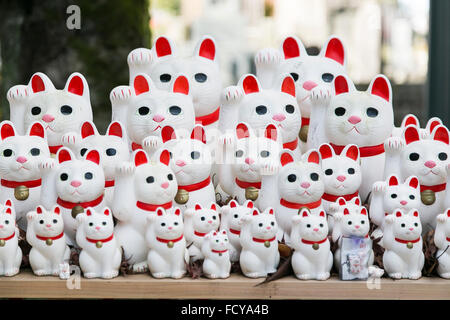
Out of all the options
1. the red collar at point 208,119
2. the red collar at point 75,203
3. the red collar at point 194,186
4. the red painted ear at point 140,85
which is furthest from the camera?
the red collar at point 208,119

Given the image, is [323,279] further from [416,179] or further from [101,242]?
[101,242]

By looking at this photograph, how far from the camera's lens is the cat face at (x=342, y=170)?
1.78 metres

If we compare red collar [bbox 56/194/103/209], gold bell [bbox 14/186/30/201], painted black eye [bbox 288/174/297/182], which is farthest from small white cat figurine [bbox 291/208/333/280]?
gold bell [bbox 14/186/30/201]

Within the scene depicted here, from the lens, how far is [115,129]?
188 centimetres

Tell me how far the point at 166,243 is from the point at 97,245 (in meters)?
0.18

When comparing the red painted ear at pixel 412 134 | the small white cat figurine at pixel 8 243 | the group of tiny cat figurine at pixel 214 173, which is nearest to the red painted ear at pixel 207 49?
the group of tiny cat figurine at pixel 214 173

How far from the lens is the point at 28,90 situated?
1.96 meters

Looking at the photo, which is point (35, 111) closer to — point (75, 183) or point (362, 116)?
point (75, 183)

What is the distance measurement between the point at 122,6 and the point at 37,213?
2.14 meters

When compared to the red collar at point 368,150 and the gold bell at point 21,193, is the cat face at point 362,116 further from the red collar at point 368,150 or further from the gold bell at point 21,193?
the gold bell at point 21,193

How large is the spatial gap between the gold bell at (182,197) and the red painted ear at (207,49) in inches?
20.1

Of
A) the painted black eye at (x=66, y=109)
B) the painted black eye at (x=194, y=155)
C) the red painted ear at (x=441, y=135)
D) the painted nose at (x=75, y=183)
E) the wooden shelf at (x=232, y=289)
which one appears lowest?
the wooden shelf at (x=232, y=289)

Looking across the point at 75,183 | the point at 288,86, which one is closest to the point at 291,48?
the point at 288,86

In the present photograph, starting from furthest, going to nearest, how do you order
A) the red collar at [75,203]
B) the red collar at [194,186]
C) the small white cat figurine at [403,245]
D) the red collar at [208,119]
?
the red collar at [208,119]
the red collar at [194,186]
the red collar at [75,203]
the small white cat figurine at [403,245]
